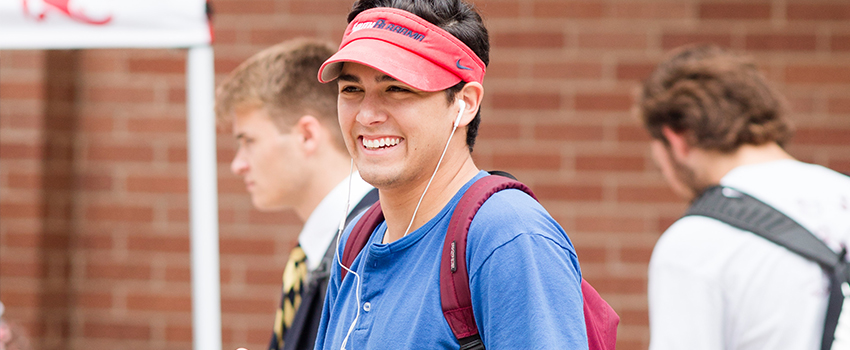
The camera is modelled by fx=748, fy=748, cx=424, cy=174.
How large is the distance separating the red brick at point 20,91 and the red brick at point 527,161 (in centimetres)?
272

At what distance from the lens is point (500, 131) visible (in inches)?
167

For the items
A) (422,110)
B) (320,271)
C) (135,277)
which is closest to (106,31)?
(320,271)

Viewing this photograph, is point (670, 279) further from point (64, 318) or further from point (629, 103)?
point (64, 318)

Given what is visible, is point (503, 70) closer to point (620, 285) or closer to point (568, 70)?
point (568, 70)

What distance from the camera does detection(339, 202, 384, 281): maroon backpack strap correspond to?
170cm

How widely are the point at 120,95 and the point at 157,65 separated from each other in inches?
11.2

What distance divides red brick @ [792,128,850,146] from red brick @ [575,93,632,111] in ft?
3.14

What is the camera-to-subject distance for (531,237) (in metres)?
1.28

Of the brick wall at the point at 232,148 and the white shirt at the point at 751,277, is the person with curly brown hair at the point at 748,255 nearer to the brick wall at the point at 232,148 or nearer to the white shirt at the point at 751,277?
the white shirt at the point at 751,277

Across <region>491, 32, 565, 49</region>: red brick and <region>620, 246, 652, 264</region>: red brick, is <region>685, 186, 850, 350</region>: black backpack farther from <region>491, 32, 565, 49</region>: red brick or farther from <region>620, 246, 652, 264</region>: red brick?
<region>491, 32, 565, 49</region>: red brick

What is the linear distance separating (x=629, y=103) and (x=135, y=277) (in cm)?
308

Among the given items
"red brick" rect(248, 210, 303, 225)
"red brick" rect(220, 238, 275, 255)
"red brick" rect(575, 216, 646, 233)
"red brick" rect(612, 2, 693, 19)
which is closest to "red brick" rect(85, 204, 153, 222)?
"red brick" rect(220, 238, 275, 255)

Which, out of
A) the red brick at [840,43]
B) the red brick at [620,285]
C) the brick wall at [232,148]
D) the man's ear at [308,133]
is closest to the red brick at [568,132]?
the brick wall at [232,148]

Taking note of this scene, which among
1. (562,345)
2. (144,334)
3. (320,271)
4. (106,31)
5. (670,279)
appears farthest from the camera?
(144,334)
